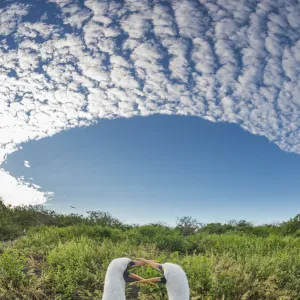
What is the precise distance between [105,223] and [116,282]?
15.5 meters

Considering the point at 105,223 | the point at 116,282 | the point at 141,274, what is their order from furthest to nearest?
the point at 105,223
the point at 141,274
the point at 116,282

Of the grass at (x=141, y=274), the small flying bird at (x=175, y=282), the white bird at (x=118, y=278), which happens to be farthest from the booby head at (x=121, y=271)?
the grass at (x=141, y=274)

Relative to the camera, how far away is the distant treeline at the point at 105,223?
15.1 meters

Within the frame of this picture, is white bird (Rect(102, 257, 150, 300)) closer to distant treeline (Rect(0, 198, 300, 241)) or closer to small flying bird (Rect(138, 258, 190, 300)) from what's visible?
small flying bird (Rect(138, 258, 190, 300))

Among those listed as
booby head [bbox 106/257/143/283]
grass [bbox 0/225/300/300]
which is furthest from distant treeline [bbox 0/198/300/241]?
booby head [bbox 106/257/143/283]

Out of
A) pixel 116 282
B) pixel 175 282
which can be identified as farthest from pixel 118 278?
pixel 175 282

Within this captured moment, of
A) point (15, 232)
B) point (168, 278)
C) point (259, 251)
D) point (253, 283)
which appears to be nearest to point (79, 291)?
point (253, 283)

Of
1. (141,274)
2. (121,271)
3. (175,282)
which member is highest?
(121,271)

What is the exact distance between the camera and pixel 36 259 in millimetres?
7672

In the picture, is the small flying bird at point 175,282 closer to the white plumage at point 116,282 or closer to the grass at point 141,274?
the white plumage at point 116,282

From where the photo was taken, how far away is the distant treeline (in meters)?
15.1

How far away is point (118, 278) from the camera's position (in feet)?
9.68

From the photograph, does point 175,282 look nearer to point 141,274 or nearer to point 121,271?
point 121,271

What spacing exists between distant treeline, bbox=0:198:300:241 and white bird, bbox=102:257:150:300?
11656mm
